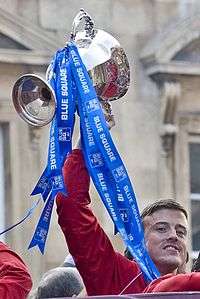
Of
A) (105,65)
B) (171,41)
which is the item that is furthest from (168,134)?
(105,65)

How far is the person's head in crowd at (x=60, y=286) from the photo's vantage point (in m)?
7.52

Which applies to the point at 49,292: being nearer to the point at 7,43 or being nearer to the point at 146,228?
the point at 146,228

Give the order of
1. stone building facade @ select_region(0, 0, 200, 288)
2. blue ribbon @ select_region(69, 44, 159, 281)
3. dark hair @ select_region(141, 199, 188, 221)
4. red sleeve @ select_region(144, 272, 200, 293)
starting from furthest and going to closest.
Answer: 1. stone building facade @ select_region(0, 0, 200, 288)
2. dark hair @ select_region(141, 199, 188, 221)
3. blue ribbon @ select_region(69, 44, 159, 281)
4. red sleeve @ select_region(144, 272, 200, 293)

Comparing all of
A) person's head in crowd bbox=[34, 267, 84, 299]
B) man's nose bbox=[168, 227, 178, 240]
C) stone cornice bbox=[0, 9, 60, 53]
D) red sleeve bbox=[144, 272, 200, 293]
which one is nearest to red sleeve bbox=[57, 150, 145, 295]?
man's nose bbox=[168, 227, 178, 240]

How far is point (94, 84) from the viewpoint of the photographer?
6875mm

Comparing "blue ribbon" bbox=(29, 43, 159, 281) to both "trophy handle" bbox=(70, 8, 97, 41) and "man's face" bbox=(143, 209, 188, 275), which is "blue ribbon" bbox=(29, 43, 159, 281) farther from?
"man's face" bbox=(143, 209, 188, 275)

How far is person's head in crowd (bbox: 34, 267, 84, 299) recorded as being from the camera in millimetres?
7523

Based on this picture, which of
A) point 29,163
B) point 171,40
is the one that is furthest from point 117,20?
point 29,163

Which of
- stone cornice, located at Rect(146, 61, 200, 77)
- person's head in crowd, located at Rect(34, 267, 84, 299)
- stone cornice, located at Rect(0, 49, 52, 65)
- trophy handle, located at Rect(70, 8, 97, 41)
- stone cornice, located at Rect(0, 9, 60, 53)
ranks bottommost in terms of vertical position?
person's head in crowd, located at Rect(34, 267, 84, 299)

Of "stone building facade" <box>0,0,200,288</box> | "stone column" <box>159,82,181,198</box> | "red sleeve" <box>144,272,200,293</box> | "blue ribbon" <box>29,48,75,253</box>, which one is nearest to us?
"red sleeve" <box>144,272,200,293</box>

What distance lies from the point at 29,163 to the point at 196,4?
200 cm

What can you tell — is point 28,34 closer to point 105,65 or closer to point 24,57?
point 24,57

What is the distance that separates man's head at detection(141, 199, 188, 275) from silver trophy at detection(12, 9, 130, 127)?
0.48 meters

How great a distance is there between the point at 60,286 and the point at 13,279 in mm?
821
